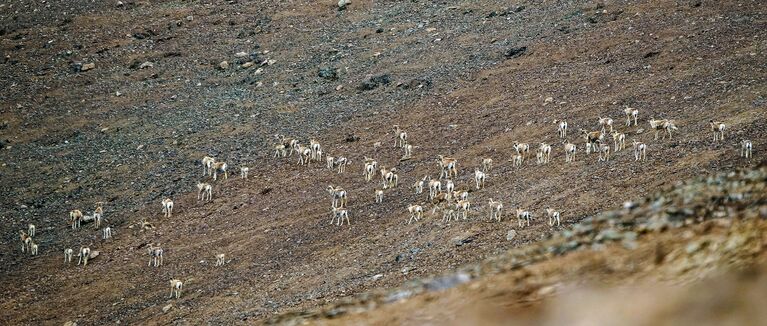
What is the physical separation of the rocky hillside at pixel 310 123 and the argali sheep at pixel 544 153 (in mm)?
264

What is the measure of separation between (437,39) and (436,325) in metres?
34.8

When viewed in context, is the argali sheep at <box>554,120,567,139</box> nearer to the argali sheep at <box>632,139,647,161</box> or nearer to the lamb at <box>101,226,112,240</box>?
the argali sheep at <box>632,139,647,161</box>

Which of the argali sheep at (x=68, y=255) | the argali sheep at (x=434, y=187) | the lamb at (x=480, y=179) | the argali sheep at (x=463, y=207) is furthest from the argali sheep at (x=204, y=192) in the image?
the argali sheep at (x=463, y=207)

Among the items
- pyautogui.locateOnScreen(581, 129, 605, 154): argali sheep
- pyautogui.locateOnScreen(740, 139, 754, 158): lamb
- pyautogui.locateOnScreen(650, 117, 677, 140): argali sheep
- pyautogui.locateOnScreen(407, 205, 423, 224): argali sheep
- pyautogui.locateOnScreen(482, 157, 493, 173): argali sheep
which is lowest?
pyautogui.locateOnScreen(407, 205, 423, 224): argali sheep

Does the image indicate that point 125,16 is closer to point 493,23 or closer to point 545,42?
point 493,23

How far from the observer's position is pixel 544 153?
26281mm

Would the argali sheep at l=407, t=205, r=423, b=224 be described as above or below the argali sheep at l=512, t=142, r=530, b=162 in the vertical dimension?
below

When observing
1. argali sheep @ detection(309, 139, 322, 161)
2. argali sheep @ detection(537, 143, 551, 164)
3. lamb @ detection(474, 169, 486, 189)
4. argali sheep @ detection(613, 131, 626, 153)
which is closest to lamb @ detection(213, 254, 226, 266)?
argali sheep @ detection(309, 139, 322, 161)

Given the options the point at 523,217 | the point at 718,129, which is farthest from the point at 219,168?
the point at 718,129

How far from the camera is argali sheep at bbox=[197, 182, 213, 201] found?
30.1 m

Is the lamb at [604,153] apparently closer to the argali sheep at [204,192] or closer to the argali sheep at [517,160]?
the argali sheep at [517,160]

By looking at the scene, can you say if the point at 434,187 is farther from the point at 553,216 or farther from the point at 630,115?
the point at 630,115

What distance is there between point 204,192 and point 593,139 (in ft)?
38.9

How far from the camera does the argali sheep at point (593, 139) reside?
1014 inches
